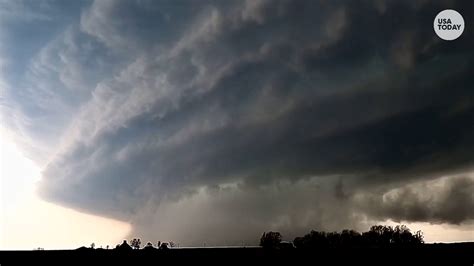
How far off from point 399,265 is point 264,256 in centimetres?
853

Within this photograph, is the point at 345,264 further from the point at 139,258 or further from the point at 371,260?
the point at 139,258

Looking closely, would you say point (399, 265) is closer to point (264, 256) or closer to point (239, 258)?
point (264, 256)

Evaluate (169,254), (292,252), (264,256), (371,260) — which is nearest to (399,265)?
(371,260)

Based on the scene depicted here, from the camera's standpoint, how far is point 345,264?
25.6m

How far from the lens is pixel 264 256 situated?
26062 millimetres

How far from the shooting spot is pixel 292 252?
26000mm

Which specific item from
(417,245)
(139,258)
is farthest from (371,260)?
(139,258)

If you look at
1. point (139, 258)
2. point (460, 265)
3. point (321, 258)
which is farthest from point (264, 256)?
point (460, 265)

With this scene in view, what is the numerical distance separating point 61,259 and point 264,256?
13667 mm

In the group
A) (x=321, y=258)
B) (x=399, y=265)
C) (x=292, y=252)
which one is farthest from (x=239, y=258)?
(x=399, y=265)

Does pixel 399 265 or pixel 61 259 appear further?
pixel 61 259

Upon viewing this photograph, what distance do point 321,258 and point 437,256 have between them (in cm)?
755

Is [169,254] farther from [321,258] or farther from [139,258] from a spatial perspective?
[321,258]

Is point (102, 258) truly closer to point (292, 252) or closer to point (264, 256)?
point (264, 256)
